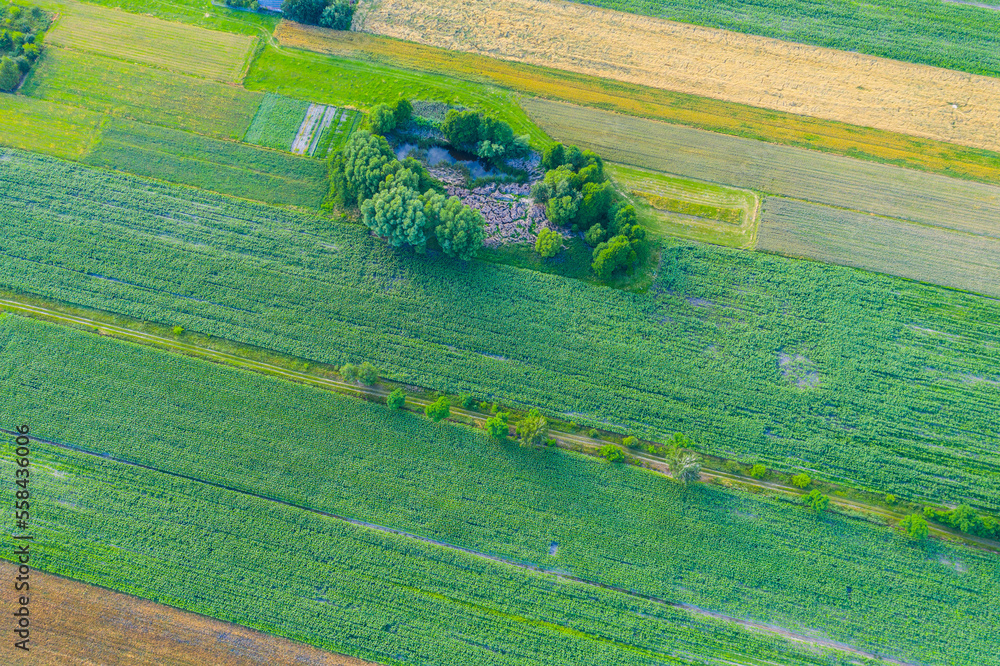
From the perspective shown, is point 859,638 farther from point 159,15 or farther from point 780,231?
point 159,15

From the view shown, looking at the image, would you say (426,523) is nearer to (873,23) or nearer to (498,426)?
(498,426)

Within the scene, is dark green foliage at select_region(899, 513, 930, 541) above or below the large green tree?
below

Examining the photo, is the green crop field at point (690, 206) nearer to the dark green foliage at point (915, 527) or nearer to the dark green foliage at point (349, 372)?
the dark green foliage at point (915, 527)

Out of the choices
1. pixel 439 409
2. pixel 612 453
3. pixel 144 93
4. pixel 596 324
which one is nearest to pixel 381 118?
pixel 144 93

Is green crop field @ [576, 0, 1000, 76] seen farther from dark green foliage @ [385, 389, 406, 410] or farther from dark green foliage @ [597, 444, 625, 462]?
dark green foliage @ [385, 389, 406, 410]

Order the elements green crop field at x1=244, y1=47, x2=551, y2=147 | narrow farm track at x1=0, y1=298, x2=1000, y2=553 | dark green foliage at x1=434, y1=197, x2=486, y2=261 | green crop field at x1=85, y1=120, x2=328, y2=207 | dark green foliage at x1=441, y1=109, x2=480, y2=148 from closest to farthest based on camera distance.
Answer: narrow farm track at x1=0, y1=298, x2=1000, y2=553 < dark green foliage at x1=434, y1=197, x2=486, y2=261 < dark green foliage at x1=441, y1=109, x2=480, y2=148 < green crop field at x1=85, y1=120, x2=328, y2=207 < green crop field at x1=244, y1=47, x2=551, y2=147

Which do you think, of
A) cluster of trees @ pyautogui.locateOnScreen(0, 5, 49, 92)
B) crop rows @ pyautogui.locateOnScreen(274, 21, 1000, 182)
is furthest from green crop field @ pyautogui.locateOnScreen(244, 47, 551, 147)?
cluster of trees @ pyautogui.locateOnScreen(0, 5, 49, 92)

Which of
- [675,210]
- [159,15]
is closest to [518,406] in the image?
[675,210]
